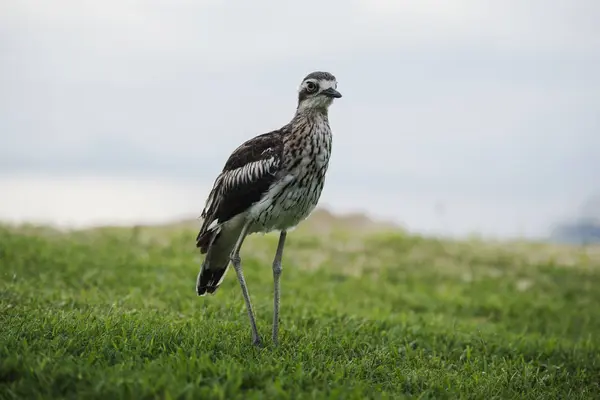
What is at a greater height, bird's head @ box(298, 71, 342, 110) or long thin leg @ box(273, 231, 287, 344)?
bird's head @ box(298, 71, 342, 110)

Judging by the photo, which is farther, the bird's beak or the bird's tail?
the bird's tail

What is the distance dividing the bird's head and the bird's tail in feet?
4.80

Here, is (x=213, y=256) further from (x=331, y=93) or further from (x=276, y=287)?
(x=331, y=93)

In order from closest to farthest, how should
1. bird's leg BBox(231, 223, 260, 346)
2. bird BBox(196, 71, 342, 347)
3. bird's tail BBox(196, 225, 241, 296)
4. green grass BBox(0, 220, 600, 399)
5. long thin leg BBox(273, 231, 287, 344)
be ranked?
green grass BBox(0, 220, 600, 399) < bird BBox(196, 71, 342, 347) < bird's leg BBox(231, 223, 260, 346) < long thin leg BBox(273, 231, 287, 344) < bird's tail BBox(196, 225, 241, 296)

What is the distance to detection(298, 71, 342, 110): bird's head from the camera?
757cm

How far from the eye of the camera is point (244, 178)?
7477 millimetres

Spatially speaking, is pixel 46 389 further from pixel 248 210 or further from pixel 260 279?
pixel 260 279

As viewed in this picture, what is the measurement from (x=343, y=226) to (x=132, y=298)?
1303 cm

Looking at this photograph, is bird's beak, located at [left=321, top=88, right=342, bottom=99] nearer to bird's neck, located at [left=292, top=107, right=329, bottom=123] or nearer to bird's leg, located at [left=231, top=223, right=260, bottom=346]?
bird's neck, located at [left=292, top=107, right=329, bottom=123]

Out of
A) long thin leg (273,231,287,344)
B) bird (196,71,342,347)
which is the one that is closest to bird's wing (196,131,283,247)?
bird (196,71,342,347)

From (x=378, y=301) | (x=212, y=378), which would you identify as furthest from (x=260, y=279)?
(x=212, y=378)

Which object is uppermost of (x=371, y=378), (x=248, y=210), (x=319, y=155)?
(x=319, y=155)

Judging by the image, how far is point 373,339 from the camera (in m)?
8.60

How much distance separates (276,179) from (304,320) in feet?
8.42
